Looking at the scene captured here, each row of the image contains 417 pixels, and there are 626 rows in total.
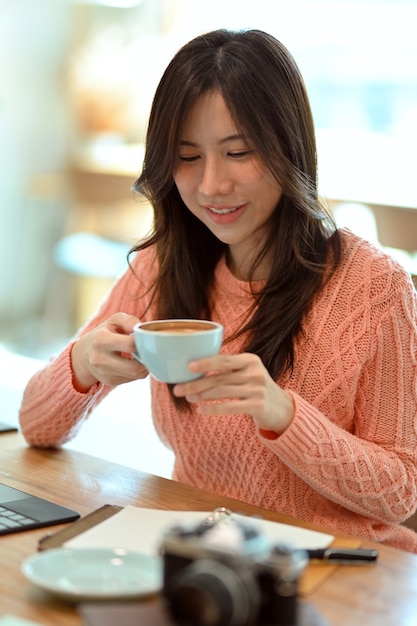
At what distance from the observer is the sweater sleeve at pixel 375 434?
127 cm

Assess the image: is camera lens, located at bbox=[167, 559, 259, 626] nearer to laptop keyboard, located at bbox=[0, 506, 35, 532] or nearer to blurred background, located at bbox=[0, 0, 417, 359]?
laptop keyboard, located at bbox=[0, 506, 35, 532]

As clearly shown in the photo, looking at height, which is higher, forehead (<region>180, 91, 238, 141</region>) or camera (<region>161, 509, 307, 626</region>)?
forehead (<region>180, 91, 238, 141</region>)

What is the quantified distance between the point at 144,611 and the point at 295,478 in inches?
25.0

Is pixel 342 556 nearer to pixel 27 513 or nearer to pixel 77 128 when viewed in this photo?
pixel 27 513

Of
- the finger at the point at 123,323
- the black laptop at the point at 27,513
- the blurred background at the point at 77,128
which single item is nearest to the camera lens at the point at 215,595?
the black laptop at the point at 27,513

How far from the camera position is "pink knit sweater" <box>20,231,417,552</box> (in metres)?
1.31

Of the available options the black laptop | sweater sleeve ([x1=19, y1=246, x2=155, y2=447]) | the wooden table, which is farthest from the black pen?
sweater sleeve ([x1=19, y1=246, x2=155, y2=447])

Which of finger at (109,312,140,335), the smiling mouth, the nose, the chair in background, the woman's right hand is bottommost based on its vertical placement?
the chair in background

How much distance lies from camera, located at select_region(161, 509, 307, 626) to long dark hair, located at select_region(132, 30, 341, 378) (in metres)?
0.66

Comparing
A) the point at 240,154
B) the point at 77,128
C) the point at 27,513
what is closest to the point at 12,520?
the point at 27,513

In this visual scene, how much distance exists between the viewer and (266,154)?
139 centimetres

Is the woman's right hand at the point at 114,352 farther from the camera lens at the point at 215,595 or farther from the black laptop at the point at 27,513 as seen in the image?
the camera lens at the point at 215,595

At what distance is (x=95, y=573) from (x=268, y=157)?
0.71m

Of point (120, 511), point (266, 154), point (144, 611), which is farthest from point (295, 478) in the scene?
point (144, 611)
